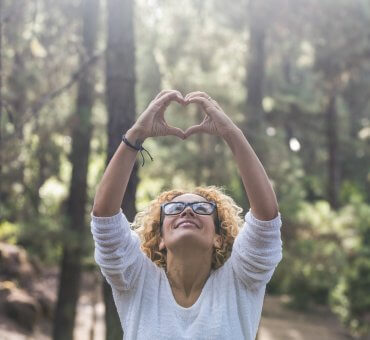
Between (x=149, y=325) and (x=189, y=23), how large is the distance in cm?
1237

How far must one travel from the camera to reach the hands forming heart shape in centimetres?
246

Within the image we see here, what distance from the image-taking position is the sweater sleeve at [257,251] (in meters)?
2.46

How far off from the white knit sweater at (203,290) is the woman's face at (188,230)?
12cm

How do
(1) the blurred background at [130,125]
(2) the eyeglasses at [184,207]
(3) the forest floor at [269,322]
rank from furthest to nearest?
(3) the forest floor at [269,322], (1) the blurred background at [130,125], (2) the eyeglasses at [184,207]

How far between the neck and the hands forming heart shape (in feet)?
1.60

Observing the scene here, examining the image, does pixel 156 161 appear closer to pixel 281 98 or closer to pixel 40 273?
pixel 40 273

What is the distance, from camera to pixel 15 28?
24.2ft

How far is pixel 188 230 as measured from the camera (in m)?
2.50

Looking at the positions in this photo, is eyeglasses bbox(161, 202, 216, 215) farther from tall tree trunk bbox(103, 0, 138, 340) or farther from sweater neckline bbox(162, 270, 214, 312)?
tall tree trunk bbox(103, 0, 138, 340)

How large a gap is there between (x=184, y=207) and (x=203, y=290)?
331mm

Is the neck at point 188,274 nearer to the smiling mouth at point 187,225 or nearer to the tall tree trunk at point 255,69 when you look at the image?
the smiling mouth at point 187,225

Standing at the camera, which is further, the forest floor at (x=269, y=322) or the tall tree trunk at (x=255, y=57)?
the forest floor at (x=269, y=322)

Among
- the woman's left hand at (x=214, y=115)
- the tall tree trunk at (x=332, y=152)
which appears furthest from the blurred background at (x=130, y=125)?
the tall tree trunk at (x=332, y=152)

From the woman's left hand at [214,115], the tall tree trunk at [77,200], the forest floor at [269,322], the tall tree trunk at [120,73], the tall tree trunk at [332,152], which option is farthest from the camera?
the tall tree trunk at [332,152]
